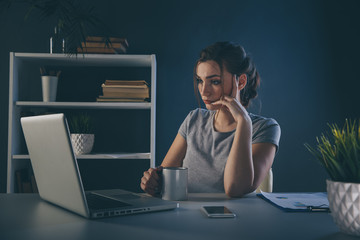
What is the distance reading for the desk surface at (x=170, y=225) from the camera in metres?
0.69

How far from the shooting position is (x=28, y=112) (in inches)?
93.5

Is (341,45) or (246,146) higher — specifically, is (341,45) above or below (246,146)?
above

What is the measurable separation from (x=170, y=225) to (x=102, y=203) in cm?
27

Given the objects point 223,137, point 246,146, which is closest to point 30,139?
point 246,146

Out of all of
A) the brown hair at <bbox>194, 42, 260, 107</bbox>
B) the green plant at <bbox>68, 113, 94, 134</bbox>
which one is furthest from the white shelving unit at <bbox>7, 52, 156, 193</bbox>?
the brown hair at <bbox>194, 42, 260, 107</bbox>

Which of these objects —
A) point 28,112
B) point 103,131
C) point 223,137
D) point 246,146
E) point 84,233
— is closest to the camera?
point 84,233

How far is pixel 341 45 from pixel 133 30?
1.78 m

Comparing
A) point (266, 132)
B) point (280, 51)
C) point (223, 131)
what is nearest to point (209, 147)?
point (223, 131)

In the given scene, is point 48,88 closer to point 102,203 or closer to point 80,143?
point 80,143

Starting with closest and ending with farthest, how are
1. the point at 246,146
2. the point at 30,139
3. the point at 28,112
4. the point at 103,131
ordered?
the point at 30,139 < the point at 246,146 < the point at 28,112 < the point at 103,131

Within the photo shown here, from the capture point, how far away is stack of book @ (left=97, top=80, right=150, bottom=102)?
2338mm

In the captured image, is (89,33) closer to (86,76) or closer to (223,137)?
(86,76)

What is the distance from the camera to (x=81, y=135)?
2293 mm

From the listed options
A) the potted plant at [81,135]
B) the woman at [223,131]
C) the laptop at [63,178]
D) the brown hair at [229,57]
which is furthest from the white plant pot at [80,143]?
the laptop at [63,178]
